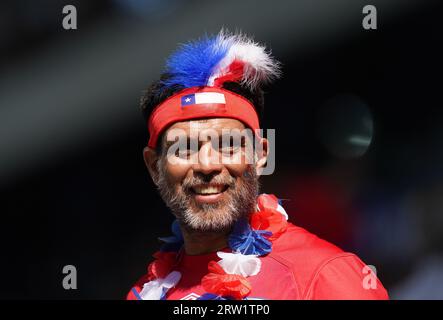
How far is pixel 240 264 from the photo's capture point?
2.28 metres

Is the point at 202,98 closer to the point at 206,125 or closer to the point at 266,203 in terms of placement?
the point at 206,125

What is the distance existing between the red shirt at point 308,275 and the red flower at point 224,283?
0.04 metres

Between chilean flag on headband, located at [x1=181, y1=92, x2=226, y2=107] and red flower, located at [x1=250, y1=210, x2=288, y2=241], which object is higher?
chilean flag on headband, located at [x1=181, y1=92, x2=226, y2=107]

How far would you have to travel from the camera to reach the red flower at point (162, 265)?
2.56m

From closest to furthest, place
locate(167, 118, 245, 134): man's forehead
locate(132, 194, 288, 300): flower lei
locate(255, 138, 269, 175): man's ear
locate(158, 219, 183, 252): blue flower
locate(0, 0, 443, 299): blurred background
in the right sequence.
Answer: locate(132, 194, 288, 300): flower lei < locate(167, 118, 245, 134): man's forehead < locate(255, 138, 269, 175): man's ear < locate(158, 219, 183, 252): blue flower < locate(0, 0, 443, 299): blurred background

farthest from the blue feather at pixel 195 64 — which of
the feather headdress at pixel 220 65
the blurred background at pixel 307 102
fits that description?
the blurred background at pixel 307 102

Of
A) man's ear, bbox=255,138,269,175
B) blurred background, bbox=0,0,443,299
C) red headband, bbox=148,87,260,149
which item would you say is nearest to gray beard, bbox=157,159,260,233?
man's ear, bbox=255,138,269,175

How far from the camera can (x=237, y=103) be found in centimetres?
244

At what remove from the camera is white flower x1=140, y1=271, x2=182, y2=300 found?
2.46 meters

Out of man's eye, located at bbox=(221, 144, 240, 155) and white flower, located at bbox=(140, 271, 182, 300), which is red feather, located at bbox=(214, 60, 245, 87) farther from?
white flower, located at bbox=(140, 271, 182, 300)

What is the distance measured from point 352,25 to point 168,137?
6.35 ft

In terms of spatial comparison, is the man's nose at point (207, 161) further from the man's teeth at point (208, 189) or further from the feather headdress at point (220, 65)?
the feather headdress at point (220, 65)

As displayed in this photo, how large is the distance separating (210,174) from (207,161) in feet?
0.16

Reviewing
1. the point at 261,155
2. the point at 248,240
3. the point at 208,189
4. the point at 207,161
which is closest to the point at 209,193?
the point at 208,189
